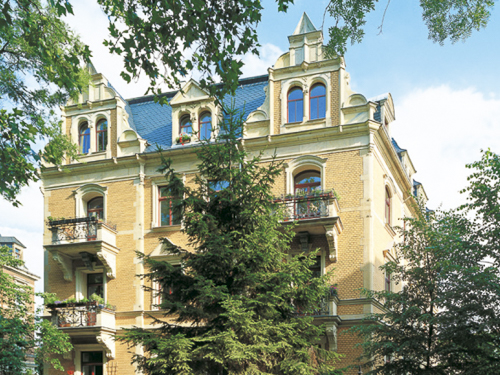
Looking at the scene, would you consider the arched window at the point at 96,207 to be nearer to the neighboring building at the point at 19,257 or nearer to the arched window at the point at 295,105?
the arched window at the point at 295,105

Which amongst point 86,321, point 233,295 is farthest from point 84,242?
point 233,295

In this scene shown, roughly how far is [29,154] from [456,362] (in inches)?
483

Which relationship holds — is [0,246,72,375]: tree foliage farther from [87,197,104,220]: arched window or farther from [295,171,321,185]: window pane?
[295,171,321,185]: window pane

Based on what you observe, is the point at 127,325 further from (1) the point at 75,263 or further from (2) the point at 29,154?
(2) the point at 29,154

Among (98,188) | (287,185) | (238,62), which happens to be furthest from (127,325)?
(238,62)

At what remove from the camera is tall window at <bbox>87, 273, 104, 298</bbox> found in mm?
24500

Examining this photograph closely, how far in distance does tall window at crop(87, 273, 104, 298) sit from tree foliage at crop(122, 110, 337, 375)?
9192 millimetres

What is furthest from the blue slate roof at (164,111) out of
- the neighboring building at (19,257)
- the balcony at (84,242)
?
the neighboring building at (19,257)

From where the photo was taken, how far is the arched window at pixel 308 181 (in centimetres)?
2275

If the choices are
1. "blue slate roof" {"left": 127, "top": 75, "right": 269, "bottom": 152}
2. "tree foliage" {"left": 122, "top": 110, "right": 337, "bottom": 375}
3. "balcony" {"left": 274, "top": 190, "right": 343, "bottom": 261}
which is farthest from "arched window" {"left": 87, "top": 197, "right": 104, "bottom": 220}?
"tree foliage" {"left": 122, "top": 110, "right": 337, "bottom": 375}

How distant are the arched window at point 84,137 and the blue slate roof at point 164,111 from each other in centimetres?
207

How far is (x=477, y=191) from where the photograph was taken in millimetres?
17703

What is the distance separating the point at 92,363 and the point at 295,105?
42.0 feet

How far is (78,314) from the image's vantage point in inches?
899
